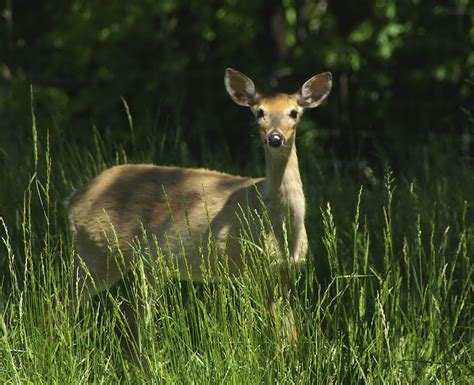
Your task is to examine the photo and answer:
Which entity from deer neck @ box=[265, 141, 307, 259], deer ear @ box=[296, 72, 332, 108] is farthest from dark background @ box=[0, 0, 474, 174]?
deer neck @ box=[265, 141, 307, 259]

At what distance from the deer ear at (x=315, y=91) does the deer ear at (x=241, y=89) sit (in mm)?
214

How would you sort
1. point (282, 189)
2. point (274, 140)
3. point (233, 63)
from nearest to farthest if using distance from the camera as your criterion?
point (274, 140), point (282, 189), point (233, 63)

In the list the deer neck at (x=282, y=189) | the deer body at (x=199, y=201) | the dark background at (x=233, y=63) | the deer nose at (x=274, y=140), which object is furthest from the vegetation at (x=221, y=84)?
the deer nose at (x=274, y=140)

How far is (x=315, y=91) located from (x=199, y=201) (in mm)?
764

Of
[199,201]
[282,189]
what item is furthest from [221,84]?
[282,189]

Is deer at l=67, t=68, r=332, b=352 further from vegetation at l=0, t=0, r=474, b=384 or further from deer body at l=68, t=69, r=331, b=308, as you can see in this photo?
vegetation at l=0, t=0, r=474, b=384

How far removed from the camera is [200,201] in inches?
199

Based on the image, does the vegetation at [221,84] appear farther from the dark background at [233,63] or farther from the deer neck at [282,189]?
the deer neck at [282,189]

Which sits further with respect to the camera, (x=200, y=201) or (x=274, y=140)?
(x=200, y=201)

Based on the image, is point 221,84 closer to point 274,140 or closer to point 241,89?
point 241,89

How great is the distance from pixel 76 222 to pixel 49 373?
167cm

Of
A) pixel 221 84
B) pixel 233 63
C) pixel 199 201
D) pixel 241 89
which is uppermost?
pixel 241 89

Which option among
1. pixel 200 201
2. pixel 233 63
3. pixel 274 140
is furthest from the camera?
pixel 233 63

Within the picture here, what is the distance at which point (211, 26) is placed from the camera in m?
10.0
